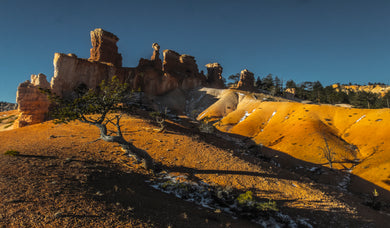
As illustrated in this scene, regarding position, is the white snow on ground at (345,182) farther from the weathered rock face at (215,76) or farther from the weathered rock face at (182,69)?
the weathered rock face at (215,76)

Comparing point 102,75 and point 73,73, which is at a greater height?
point 102,75

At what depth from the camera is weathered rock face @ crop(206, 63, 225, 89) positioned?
403 ft

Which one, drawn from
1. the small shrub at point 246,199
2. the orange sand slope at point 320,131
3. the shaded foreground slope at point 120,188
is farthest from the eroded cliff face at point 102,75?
the orange sand slope at point 320,131

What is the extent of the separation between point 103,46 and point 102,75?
12.7m

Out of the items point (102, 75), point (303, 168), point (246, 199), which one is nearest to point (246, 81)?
point (102, 75)

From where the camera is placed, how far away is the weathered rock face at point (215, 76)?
122756mm

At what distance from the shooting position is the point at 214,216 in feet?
32.6

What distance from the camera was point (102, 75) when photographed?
59.3 meters

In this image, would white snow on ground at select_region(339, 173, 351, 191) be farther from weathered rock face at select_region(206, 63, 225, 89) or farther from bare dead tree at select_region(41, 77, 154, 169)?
weathered rock face at select_region(206, 63, 225, 89)

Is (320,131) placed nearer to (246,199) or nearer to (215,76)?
(246,199)

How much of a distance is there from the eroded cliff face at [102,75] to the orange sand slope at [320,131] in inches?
1179

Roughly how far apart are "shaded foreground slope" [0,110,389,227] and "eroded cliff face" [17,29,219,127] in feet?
25.5

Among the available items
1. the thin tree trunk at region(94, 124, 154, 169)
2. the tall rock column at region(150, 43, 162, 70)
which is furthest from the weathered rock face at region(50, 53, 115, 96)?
the thin tree trunk at region(94, 124, 154, 169)

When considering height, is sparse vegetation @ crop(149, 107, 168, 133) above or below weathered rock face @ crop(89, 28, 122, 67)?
below
